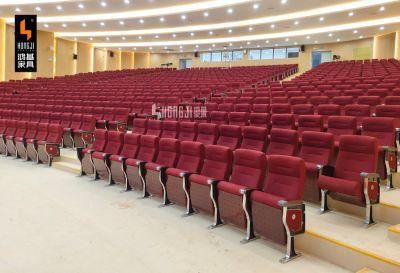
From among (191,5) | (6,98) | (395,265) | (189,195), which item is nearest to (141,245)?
(189,195)

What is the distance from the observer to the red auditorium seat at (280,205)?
235cm

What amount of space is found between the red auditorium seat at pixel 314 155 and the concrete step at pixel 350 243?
1.04 feet

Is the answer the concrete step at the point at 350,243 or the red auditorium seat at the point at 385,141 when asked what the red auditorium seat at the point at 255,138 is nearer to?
the red auditorium seat at the point at 385,141

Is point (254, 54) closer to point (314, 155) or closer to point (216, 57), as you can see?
point (216, 57)

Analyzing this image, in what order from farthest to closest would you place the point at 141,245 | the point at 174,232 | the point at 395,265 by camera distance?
the point at 174,232
the point at 141,245
the point at 395,265

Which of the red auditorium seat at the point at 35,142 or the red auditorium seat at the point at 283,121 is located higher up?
the red auditorium seat at the point at 283,121

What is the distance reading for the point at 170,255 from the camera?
8.13ft

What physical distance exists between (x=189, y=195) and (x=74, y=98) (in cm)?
627

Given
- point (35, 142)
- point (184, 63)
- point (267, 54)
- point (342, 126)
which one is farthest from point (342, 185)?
point (184, 63)

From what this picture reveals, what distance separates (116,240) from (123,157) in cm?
150

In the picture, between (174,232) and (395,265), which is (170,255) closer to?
(174,232)

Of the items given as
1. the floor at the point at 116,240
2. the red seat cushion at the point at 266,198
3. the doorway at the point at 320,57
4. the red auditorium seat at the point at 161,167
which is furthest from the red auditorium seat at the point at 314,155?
the doorway at the point at 320,57

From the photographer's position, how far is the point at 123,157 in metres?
4.10

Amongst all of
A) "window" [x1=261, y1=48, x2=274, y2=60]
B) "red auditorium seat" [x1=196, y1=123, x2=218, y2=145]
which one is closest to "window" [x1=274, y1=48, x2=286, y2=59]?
"window" [x1=261, y1=48, x2=274, y2=60]
